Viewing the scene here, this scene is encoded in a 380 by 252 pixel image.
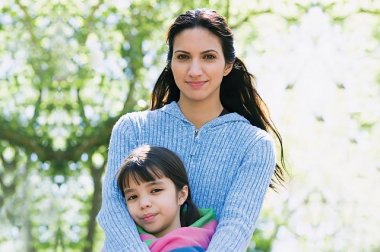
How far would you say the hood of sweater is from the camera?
363cm

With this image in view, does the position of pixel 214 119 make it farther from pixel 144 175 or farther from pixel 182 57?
pixel 144 175

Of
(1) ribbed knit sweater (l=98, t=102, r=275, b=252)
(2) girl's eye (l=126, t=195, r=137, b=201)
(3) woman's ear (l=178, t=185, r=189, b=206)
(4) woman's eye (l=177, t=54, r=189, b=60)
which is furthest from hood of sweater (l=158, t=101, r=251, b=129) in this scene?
(2) girl's eye (l=126, t=195, r=137, b=201)

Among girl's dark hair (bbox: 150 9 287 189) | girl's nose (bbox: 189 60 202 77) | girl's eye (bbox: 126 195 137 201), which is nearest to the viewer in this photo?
girl's eye (bbox: 126 195 137 201)

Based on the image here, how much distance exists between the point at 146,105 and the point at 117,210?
16.9 feet

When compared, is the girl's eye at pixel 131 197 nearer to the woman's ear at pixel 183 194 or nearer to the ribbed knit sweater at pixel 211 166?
the ribbed knit sweater at pixel 211 166

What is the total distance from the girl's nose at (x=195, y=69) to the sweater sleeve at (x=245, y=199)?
13.6 inches

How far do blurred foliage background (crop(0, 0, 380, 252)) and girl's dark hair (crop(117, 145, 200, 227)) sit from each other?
434cm

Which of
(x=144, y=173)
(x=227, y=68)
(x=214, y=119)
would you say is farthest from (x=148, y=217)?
(x=227, y=68)

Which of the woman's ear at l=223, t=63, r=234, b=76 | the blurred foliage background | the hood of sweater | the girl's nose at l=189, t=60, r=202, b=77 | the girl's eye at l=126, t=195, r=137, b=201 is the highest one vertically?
the girl's nose at l=189, t=60, r=202, b=77

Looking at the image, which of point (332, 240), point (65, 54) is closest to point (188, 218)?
point (65, 54)

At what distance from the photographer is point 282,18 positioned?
11.0m

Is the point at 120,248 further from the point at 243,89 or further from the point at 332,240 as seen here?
the point at 332,240

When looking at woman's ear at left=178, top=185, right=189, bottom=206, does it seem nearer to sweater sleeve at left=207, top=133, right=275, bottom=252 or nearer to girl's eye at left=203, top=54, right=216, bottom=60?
sweater sleeve at left=207, top=133, right=275, bottom=252

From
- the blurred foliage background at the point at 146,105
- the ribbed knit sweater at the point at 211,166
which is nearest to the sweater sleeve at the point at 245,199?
the ribbed knit sweater at the point at 211,166
